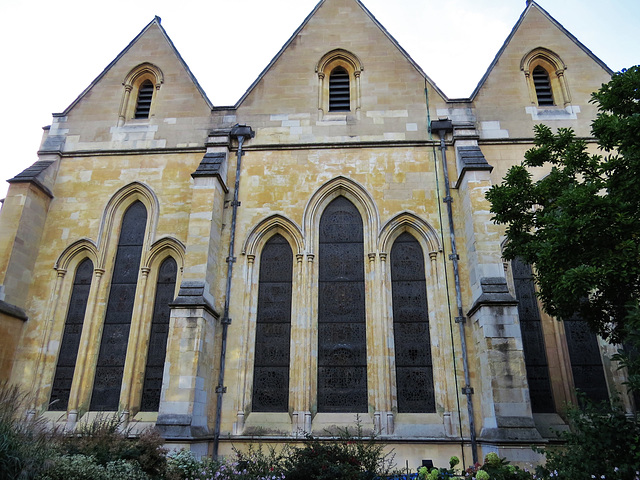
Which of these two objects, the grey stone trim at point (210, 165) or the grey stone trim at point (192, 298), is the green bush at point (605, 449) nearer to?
the grey stone trim at point (192, 298)

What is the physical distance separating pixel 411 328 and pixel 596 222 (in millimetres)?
5148

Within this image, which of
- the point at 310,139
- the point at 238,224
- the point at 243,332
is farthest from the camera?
the point at 310,139

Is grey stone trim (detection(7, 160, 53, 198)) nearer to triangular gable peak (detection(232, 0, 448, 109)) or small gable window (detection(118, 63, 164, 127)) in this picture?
small gable window (detection(118, 63, 164, 127))

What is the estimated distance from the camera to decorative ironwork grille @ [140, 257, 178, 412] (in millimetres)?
11523

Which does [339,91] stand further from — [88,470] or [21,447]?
[21,447]

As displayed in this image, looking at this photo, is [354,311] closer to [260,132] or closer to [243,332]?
[243,332]

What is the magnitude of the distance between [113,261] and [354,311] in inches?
262

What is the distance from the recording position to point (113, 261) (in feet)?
42.4

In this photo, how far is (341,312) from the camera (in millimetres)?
11859

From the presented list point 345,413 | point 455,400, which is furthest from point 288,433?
point 455,400

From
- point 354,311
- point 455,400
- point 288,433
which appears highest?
point 354,311

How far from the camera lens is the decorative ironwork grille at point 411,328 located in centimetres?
1102

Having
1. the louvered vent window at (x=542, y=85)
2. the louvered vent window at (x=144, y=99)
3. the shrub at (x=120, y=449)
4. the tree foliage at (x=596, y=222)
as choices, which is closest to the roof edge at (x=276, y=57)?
the louvered vent window at (x=144, y=99)

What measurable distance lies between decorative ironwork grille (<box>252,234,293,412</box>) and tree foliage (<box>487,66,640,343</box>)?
18.6ft
